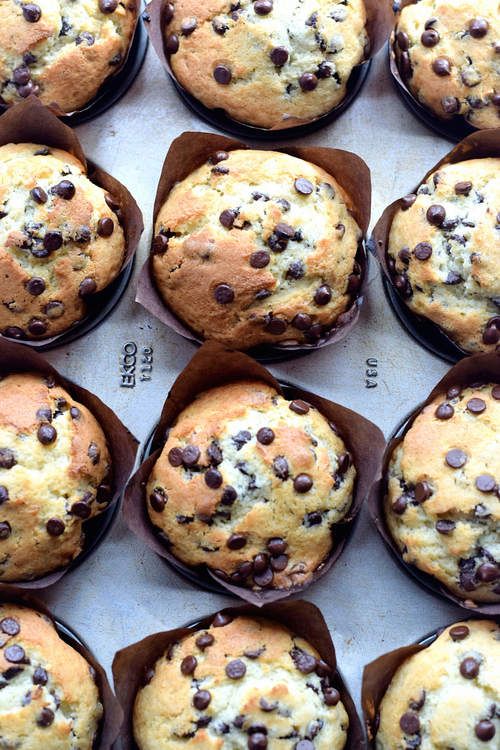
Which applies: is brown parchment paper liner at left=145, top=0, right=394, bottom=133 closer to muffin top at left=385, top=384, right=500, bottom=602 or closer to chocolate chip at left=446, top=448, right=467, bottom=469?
muffin top at left=385, top=384, right=500, bottom=602

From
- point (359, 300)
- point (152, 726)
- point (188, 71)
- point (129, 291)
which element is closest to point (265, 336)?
point (359, 300)

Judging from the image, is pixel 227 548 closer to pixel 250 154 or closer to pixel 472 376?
pixel 472 376

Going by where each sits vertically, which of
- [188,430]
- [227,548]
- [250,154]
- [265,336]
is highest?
[250,154]

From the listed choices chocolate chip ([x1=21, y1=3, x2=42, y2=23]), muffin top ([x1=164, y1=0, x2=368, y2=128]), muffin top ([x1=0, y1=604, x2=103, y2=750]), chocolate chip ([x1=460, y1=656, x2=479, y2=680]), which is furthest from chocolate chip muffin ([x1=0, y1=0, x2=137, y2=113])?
chocolate chip ([x1=460, y1=656, x2=479, y2=680])

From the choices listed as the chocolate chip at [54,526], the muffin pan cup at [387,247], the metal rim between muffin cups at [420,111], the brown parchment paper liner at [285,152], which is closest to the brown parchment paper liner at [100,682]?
the chocolate chip at [54,526]

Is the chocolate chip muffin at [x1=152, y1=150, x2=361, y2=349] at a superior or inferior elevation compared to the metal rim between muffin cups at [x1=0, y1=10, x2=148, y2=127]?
inferior
